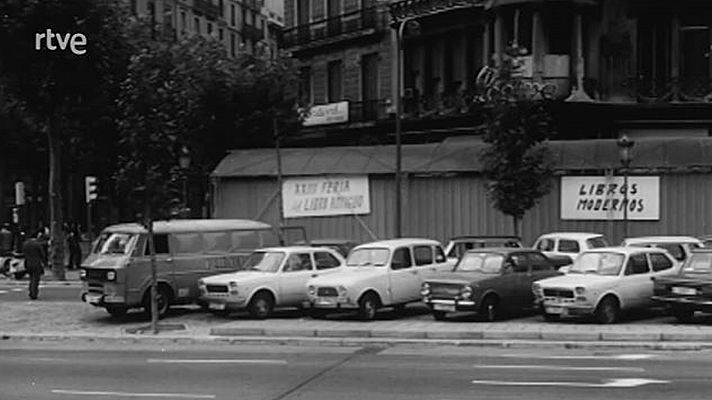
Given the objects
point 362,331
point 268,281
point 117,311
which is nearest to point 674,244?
point 362,331

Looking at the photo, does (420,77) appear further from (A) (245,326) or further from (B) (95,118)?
(A) (245,326)

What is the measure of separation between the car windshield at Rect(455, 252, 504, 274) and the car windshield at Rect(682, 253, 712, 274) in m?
3.72

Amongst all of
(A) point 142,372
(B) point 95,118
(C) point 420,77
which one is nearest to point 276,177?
(B) point 95,118

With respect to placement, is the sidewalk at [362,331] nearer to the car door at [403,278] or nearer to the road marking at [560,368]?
the car door at [403,278]

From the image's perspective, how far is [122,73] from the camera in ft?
118

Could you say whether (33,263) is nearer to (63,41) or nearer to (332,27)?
(63,41)

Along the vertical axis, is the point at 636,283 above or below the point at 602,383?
above

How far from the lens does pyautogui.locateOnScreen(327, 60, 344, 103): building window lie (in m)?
50.7

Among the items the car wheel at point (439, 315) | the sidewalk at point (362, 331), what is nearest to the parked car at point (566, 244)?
the sidewalk at point (362, 331)

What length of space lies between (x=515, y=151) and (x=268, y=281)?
1020 centimetres

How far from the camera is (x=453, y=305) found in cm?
2153

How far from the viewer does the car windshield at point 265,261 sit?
79.1ft

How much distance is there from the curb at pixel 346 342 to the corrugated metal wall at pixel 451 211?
13729 millimetres

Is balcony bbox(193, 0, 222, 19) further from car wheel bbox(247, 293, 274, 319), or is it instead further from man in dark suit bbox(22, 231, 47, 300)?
car wheel bbox(247, 293, 274, 319)
